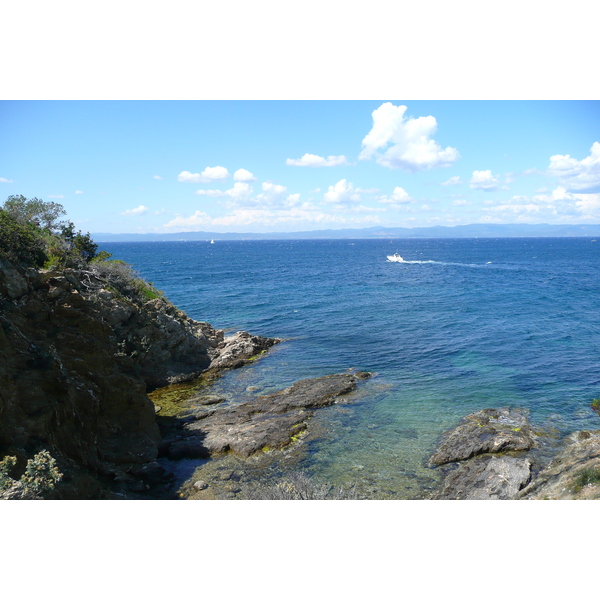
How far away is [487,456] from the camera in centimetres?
1557

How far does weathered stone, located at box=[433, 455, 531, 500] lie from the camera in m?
13.3

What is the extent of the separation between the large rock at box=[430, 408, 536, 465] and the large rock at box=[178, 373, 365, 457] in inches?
Answer: 241

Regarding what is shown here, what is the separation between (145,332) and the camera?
24.5m

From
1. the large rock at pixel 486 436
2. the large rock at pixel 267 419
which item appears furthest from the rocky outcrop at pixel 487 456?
the large rock at pixel 267 419

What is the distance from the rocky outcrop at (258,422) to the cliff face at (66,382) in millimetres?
1834

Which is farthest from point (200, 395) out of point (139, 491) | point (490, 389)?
point (490, 389)

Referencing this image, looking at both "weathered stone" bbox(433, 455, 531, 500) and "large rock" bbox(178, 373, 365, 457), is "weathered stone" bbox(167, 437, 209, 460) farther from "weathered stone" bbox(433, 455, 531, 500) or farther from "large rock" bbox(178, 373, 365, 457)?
"weathered stone" bbox(433, 455, 531, 500)

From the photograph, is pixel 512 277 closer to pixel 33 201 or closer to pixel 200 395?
pixel 200 395

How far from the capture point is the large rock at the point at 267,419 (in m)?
17.0

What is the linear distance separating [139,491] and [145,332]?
12317mm

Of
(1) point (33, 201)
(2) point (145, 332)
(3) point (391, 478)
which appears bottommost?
(3) point (391, 478)

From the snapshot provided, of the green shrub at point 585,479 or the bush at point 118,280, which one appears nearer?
the green shrub at point 585,479

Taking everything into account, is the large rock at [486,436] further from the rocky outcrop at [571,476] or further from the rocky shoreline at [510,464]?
the rocky outcrop at [571,476]

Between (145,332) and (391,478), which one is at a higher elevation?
(145,332)
